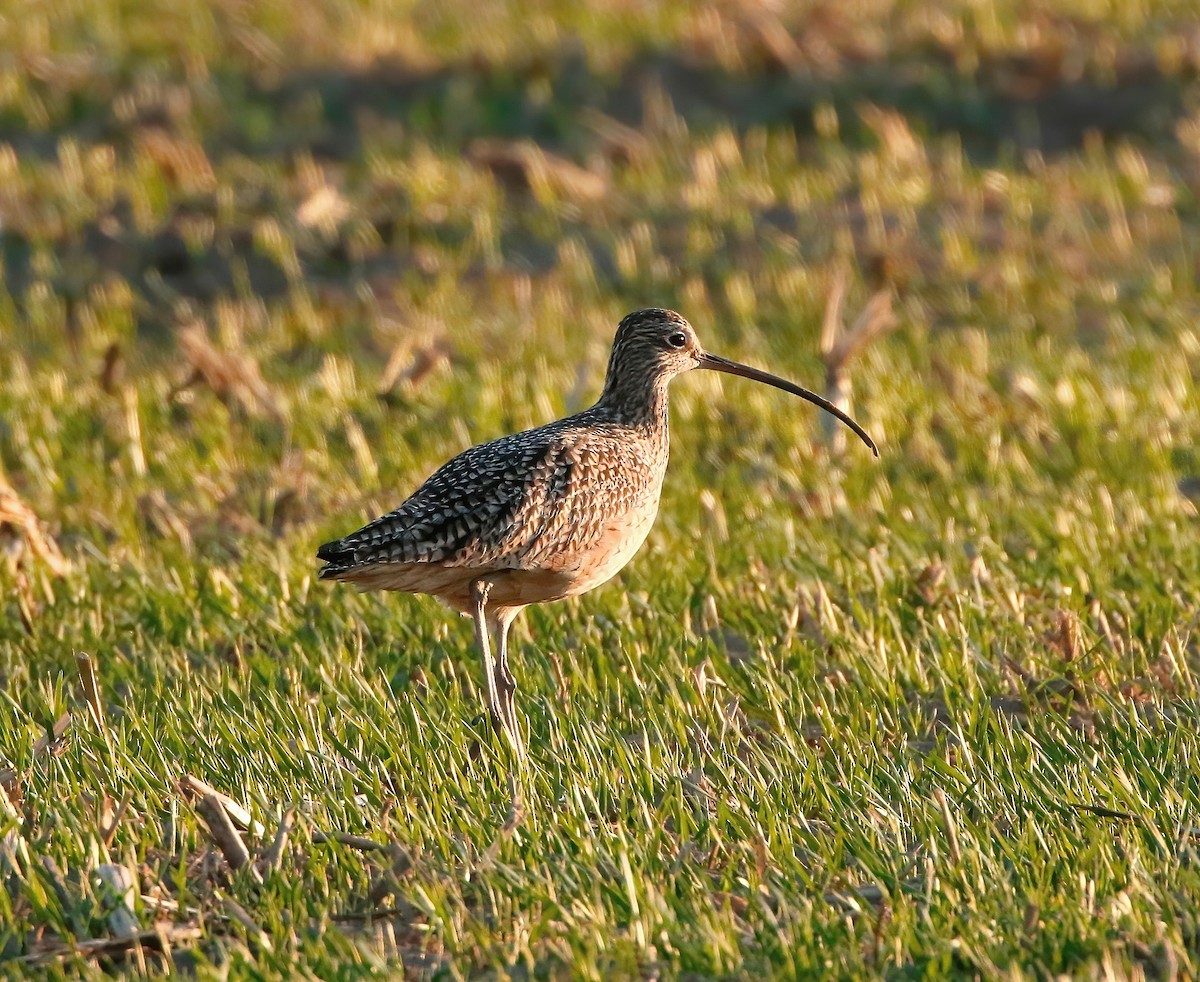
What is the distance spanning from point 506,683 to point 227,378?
4108mm

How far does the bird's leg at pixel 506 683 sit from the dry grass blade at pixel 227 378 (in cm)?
341

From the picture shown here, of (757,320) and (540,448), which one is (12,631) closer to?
(540,448)

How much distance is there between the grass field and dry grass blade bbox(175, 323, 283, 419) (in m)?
0.04

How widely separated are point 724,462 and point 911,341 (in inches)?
100

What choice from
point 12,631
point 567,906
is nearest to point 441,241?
point 12,631

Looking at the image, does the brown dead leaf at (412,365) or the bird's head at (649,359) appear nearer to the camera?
the bird's head at (649,359)

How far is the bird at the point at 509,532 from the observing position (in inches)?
243

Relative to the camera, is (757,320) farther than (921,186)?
No

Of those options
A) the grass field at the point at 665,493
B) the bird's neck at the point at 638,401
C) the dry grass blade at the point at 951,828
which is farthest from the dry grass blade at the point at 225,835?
the bird's neck at the point at 638,401

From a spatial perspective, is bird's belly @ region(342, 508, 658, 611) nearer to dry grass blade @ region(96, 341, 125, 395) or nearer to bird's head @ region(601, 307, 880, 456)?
bird's head @ region(601, 307, 880, 456)

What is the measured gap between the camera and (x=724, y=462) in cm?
949

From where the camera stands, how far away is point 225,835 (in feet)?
16.1

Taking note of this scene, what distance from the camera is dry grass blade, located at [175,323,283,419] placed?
985cm

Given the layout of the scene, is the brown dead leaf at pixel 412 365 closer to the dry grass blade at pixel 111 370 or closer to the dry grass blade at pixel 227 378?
the dry grass blade at pixel 227 378
